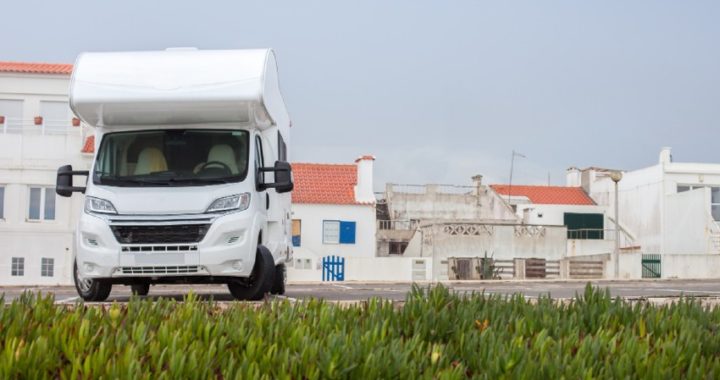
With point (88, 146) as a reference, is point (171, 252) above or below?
below

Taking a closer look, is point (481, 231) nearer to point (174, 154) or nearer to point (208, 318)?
point (174, 154)

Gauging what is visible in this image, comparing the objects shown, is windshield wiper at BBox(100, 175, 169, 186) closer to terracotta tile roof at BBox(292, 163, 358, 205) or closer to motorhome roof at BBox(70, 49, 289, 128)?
motorhome roof at BBox(70, 49, 289, 128)

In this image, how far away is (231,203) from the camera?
13.3 metres

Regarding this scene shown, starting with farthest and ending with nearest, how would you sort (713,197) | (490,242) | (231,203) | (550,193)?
(550,193), (713,197), (490,242), (231,203)

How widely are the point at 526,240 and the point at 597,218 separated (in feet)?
48.2

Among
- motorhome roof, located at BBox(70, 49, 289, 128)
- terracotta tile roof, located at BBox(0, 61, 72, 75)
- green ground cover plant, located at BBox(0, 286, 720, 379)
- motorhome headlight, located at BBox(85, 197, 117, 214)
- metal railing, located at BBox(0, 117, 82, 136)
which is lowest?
green ground cover plant, located at BBox(0, 286, 720, 379)

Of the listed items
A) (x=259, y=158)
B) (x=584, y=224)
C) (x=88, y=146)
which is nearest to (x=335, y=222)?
(x=88, y=146)

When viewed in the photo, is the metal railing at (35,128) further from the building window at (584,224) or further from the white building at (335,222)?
the building window at (584,224)

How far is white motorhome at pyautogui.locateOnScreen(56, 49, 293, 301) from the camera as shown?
13.1m

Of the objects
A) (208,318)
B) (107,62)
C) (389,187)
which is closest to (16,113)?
(389,187)

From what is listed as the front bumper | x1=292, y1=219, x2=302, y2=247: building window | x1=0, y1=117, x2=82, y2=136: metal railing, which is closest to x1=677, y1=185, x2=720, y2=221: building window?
x1=292, y1=219, x2=302, y2=247: building window

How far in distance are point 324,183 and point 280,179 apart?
49.4 m

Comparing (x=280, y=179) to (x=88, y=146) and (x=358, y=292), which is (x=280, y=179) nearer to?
(x=358, y=292)

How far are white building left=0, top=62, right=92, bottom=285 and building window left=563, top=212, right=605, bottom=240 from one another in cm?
3672
